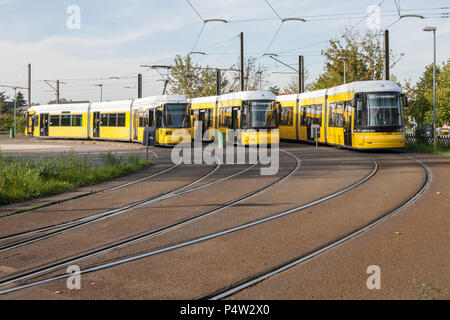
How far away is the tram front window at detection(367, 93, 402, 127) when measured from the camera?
79.6 ft

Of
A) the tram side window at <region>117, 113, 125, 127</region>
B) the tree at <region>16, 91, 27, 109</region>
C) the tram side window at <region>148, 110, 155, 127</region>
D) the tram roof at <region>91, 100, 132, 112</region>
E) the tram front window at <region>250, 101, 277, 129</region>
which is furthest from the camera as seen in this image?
the tree at <region>16, 91, 27, 109</region>

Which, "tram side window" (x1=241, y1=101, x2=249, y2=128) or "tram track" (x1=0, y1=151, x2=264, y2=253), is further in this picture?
"tram side window" (x1=241, y1=101, x2=249, y2=128)

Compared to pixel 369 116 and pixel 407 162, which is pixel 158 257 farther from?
pixel 369 116

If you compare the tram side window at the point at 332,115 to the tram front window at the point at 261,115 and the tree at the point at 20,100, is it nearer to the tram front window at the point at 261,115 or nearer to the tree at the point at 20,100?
the tram front window at the point at 261,115

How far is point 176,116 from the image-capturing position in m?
31.9

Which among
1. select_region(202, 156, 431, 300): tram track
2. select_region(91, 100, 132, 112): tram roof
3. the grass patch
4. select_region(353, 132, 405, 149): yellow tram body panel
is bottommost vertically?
select_region(202, 156, 431, 300): tram track

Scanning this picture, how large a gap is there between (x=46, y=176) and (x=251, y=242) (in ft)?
31.3

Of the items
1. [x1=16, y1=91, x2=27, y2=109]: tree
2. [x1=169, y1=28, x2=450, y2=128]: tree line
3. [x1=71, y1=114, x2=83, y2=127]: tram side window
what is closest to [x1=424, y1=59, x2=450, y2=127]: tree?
[x1=169, y1=28, x2=450, y2=128]: tree line

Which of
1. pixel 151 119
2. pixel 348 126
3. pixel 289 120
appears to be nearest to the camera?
pixel 348 126

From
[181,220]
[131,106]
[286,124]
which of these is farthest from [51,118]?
[181,220]

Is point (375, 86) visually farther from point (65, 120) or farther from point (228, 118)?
point (65, 120)

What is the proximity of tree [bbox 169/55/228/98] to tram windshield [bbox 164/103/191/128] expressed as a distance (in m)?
32.6

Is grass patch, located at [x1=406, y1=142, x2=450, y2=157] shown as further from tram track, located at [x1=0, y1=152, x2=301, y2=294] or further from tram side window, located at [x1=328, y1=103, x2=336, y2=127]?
tram track, located at [x1=0, y1=152, x2=301, y2=294]

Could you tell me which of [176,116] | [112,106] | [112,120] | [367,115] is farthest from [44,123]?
[367,115]
